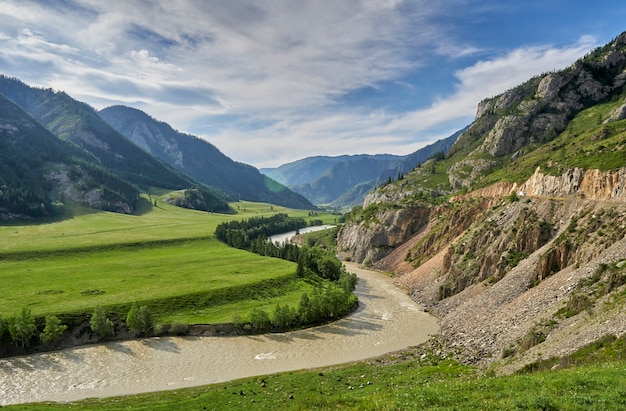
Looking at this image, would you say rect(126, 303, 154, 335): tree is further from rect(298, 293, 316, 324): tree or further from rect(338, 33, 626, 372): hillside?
rect(338, 33, 626, 372): hillside

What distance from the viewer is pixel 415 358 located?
56719 millimetres

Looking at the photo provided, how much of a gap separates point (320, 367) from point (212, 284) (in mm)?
51959

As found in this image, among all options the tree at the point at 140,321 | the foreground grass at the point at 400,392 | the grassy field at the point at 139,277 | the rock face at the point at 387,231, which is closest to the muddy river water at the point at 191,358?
the tree at the point at 140,321

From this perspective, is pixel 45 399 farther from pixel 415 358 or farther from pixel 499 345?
pixel 499 345

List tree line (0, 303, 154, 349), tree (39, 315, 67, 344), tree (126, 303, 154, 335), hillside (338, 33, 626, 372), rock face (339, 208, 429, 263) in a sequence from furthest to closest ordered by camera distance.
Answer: rock face (339, 208, 429, 263) < tree (126, 303, 154, 335) < tree (39, 315, 67, 344) < tree line (0, 303, 154, 349) < hillside (338, 33, 626, 372)

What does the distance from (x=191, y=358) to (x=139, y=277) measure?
52.3 m

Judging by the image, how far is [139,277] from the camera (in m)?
108

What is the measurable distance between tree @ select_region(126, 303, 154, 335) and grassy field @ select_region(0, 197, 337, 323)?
13.7ft

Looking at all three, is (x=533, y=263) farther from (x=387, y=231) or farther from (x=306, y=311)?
(x=387, y=231)

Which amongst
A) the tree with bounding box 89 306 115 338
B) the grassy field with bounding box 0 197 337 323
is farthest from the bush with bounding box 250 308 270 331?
the tree with bounding box 89 306 115 338

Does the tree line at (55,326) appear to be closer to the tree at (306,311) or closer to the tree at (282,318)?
the tree at (282,318)

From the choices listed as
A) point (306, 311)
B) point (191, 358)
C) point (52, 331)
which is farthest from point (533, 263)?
point (52, 331)

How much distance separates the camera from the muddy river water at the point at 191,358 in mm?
54469

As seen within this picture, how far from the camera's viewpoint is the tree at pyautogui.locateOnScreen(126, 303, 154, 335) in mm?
75625
